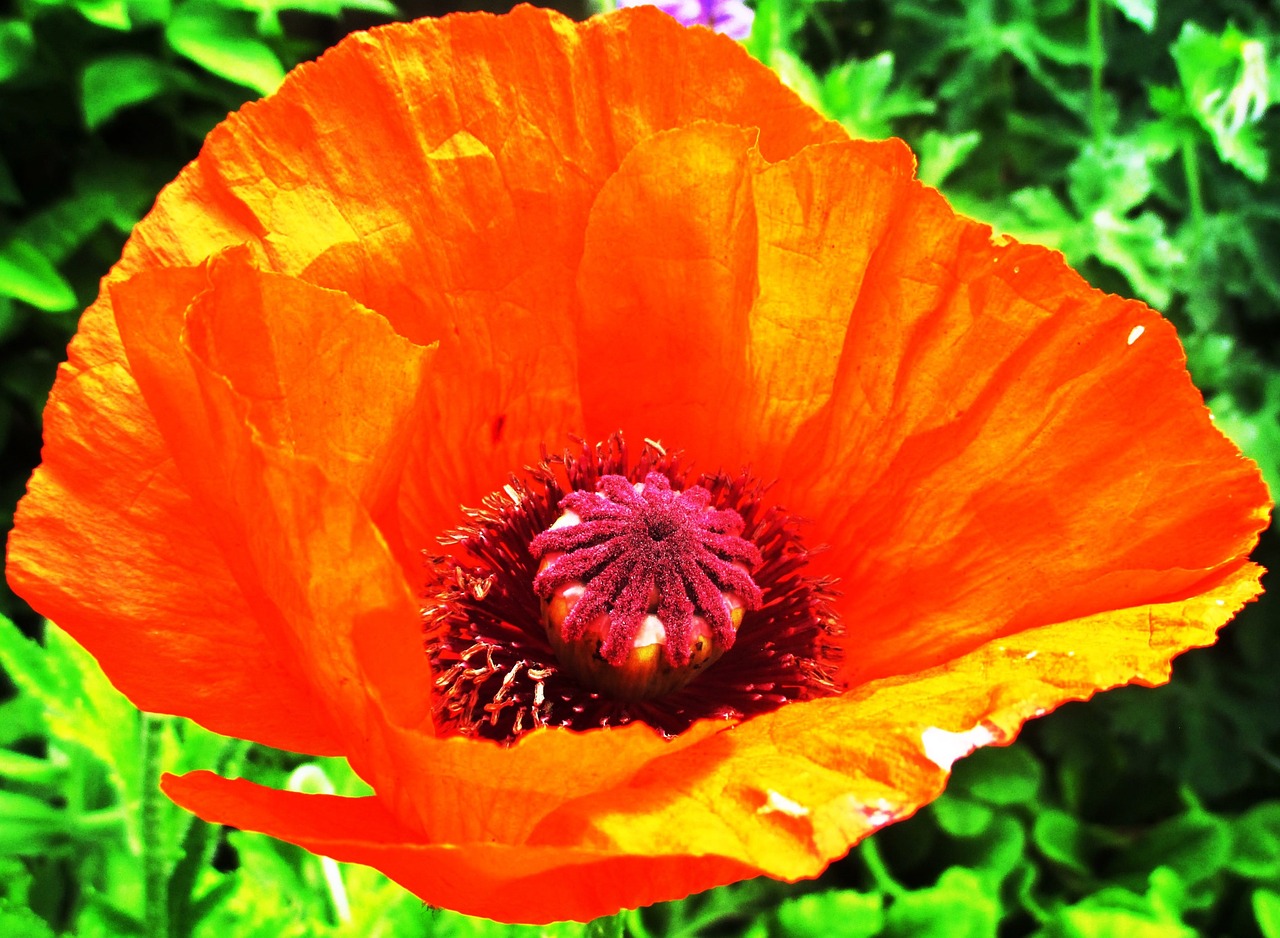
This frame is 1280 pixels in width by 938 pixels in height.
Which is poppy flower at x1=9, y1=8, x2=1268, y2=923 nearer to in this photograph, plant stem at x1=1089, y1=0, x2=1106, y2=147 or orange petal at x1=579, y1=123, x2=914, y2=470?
orange petal at x1=579, y1=123, x2=914, y2=470

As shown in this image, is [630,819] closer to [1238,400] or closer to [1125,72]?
Result: [1238,400]

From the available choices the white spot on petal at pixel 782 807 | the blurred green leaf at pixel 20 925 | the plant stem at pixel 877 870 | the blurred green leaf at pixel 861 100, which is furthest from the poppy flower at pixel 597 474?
the plant stem at pixel 877 870

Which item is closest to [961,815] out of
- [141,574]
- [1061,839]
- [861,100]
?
[1061,839]

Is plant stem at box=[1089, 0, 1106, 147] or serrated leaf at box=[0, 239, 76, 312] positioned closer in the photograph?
serrated leaf at box=[0, 239, 76, 312]

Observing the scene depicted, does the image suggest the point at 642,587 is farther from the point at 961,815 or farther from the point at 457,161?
the point at 961,815

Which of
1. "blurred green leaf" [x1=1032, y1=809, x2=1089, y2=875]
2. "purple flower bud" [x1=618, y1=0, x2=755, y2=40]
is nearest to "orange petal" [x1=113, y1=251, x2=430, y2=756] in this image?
"purple flower bud" [x1=618, y1=0, x2=755, y2=40]
